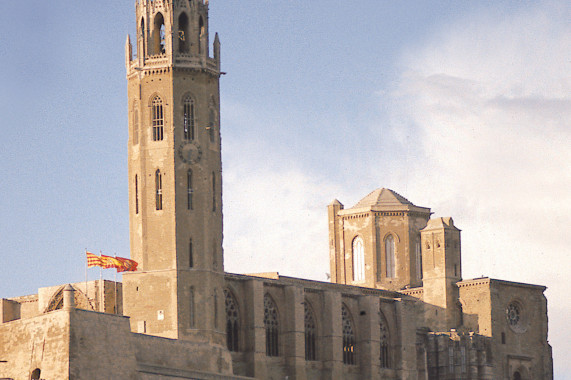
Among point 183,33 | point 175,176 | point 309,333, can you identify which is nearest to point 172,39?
point 183,33

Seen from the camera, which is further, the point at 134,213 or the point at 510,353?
the point at 510,353

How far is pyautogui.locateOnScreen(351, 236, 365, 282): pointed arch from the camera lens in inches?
4707

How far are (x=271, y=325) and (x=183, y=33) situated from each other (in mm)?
17792

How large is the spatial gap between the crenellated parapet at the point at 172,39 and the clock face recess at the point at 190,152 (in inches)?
169

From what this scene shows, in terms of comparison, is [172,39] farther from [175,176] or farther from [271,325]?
[271,325]

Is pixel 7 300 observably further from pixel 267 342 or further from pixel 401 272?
pixel 401 272

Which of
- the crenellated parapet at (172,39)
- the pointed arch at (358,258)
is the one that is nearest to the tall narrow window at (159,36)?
the crenellated parapet at (172,39)

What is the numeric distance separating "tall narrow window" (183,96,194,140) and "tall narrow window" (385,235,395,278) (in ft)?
107

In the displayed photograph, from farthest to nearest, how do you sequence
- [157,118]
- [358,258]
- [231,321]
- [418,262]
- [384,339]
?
[358,258]
[418,262]
[384,339]
[231,321]
[157,118]

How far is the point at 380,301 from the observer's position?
10269 centimetres

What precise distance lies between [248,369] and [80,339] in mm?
20150

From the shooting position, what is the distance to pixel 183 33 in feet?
300

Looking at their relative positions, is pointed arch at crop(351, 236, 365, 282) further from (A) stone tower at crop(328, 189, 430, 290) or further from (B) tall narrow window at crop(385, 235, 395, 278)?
(B) tall narrow window at crop(385, 235, 395, 278)

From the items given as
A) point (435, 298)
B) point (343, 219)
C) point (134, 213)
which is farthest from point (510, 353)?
point (134, 213)
